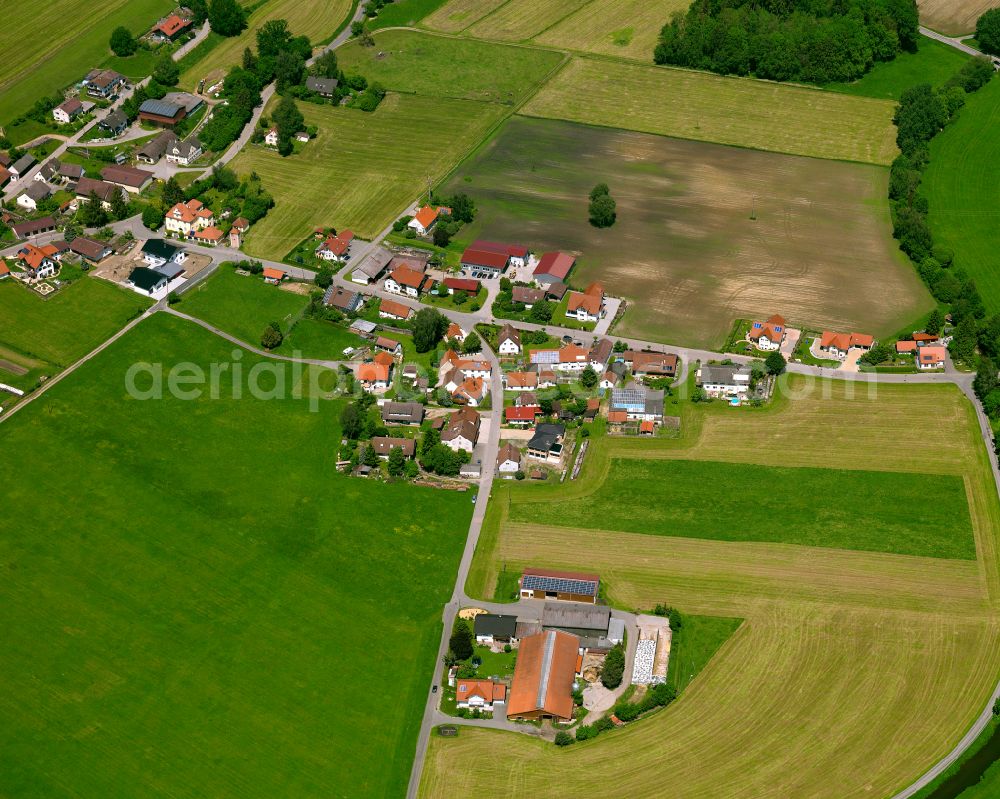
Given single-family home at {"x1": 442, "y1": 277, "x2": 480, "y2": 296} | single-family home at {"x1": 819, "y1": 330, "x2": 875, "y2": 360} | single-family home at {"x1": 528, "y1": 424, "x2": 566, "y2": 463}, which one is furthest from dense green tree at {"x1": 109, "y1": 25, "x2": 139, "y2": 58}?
single-family home at {"x1": 819, "y1": 330, "x2": 875, "y2": 360}

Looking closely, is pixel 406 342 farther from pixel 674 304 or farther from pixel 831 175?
pixel 831 175

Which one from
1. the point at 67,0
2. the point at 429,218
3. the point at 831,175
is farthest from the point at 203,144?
the point at 831,175

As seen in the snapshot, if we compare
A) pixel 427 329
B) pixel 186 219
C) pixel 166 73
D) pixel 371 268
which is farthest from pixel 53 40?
pixel 427 329

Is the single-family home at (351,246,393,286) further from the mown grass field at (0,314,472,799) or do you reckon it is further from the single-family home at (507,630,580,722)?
the single-family home at (507,630,580,722)

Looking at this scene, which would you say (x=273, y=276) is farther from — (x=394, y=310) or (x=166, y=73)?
(x=166, y=73)

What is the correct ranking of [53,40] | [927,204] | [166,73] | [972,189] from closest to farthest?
1. [927,204]
2. [972,189]
3. [166,73]
4. [53,40]
